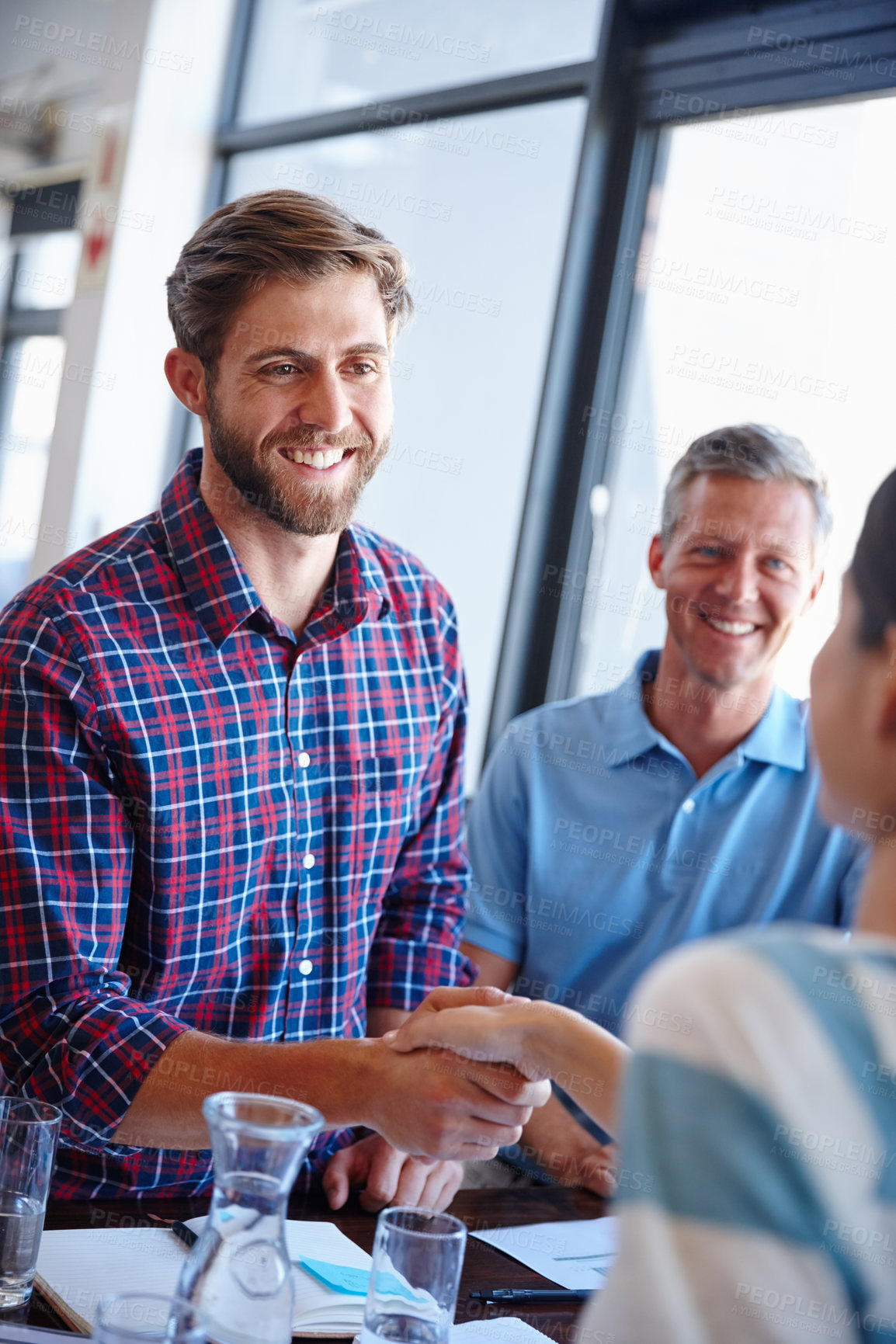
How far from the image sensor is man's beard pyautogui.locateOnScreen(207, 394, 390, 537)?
178 cm

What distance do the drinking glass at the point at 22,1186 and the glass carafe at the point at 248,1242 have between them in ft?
1.10

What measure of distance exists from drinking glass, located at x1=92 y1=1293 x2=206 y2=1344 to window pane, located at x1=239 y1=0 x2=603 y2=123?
3217 millimetres

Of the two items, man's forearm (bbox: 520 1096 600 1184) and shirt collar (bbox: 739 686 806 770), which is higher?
shirt collar (bbox: 739 686 806 770)

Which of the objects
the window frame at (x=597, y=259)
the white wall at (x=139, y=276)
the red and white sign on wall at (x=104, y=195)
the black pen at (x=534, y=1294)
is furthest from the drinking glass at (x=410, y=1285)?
the red and white sign on wall at (x=104, y=195)

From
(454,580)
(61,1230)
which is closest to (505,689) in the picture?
(454,580)

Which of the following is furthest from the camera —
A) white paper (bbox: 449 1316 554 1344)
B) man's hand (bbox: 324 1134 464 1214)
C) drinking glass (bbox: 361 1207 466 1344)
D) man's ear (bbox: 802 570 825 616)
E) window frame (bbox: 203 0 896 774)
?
window frame (bbox: 203 0 896 774)


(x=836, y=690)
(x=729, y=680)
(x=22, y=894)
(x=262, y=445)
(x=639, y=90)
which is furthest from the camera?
(x=639, y=90)

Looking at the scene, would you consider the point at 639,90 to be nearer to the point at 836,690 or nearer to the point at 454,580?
the point at 454,580

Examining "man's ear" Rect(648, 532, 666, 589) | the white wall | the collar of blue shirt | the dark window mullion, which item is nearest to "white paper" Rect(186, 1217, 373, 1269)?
the collar of blue shirt

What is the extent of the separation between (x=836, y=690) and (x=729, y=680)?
1540 mm

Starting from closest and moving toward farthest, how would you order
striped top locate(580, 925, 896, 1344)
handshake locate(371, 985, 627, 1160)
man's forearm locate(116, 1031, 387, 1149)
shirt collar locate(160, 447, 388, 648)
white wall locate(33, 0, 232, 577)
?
1. striped top locate(580, 925, 896, 1344)
2. handshake locate(371, 985, 627, 1160)
3. man's forearm locate(116, 1031, 387, 1149)
4. shirt collar locate(160, 447, 388, 648)
5. white wall locate(33, 0, 232, 577)

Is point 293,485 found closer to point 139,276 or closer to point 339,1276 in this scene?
point 339,1276

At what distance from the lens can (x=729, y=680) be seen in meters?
2.22

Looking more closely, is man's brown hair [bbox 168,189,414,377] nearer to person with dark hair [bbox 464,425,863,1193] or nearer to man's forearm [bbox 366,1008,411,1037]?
person with dark hair [bbox 464,425,863,1193]
